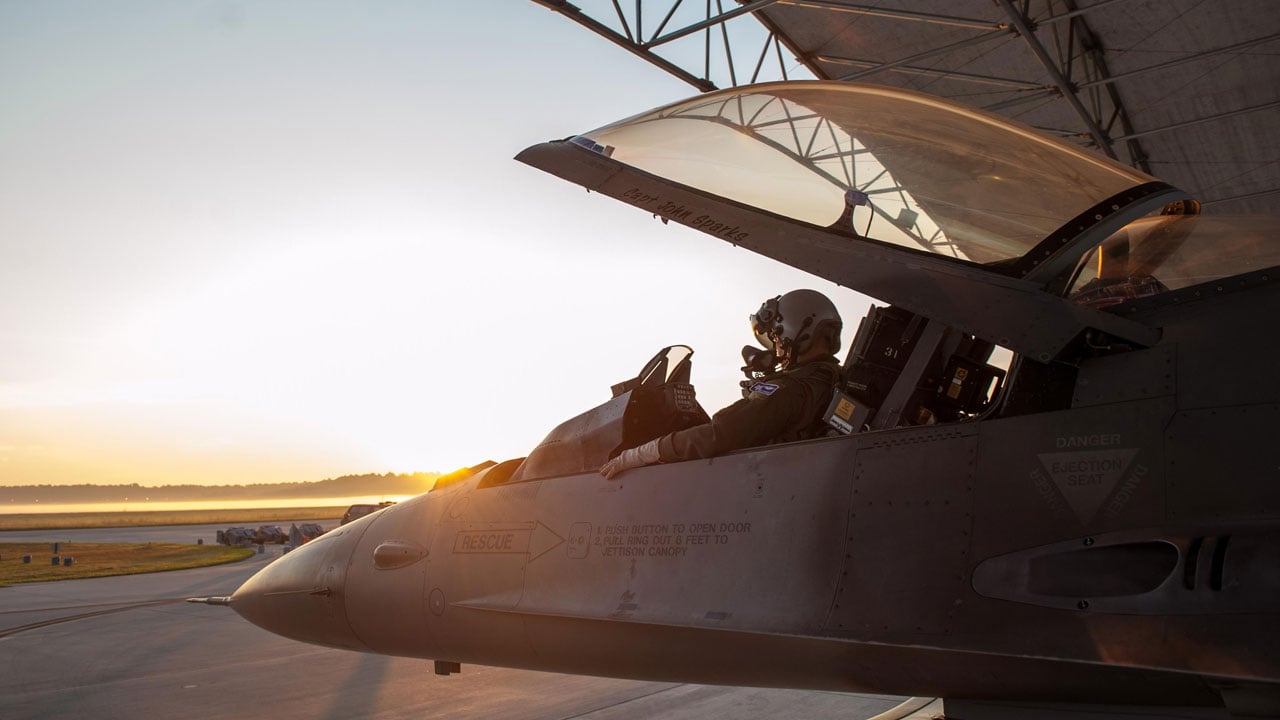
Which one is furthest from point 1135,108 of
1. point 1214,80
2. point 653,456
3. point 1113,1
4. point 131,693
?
→ point 131,693

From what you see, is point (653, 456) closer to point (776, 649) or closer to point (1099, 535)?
point (776, 649)

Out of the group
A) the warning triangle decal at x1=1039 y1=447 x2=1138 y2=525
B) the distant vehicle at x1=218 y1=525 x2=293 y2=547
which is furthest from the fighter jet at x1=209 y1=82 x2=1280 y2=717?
the distant vehicle at x1=218 y1=525 x2=293 y2=547

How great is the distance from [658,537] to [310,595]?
10.4ft

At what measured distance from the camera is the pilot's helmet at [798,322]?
466cm

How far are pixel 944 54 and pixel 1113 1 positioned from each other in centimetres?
229

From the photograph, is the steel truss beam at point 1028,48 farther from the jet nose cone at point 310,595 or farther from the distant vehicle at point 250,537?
the distant vehicle at point 250,537

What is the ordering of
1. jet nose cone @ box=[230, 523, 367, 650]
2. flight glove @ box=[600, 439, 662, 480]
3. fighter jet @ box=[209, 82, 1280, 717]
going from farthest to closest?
1. jet nose cone @ box=[230, 523, 367, 650]
2. flight glove @ box=[600, 439, 662, 480]
3. fighter jet @ box=[209, 82, 1280, 717]

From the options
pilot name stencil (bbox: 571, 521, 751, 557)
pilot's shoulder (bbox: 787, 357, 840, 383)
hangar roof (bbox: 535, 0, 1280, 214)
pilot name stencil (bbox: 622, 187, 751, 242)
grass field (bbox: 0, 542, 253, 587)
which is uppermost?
hangar roof (bbox: 535, 0, 1280, 214)

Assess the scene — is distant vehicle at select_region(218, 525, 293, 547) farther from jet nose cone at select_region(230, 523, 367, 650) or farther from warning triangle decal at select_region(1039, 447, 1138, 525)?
warning triangle decal at select_region(1039, 447, 1138, 525)

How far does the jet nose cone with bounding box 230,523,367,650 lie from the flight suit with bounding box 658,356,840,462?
2882mm

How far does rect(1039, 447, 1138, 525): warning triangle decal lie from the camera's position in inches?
108

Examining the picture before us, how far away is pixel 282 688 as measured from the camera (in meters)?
7.55

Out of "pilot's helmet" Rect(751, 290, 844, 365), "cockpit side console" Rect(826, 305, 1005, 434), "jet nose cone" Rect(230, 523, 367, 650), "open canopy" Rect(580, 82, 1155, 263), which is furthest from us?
"jet nose cone" Rect(230, 523, 367, 650)

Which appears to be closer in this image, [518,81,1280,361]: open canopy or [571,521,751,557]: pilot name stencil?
[518,81,1280,361]: open canopy
